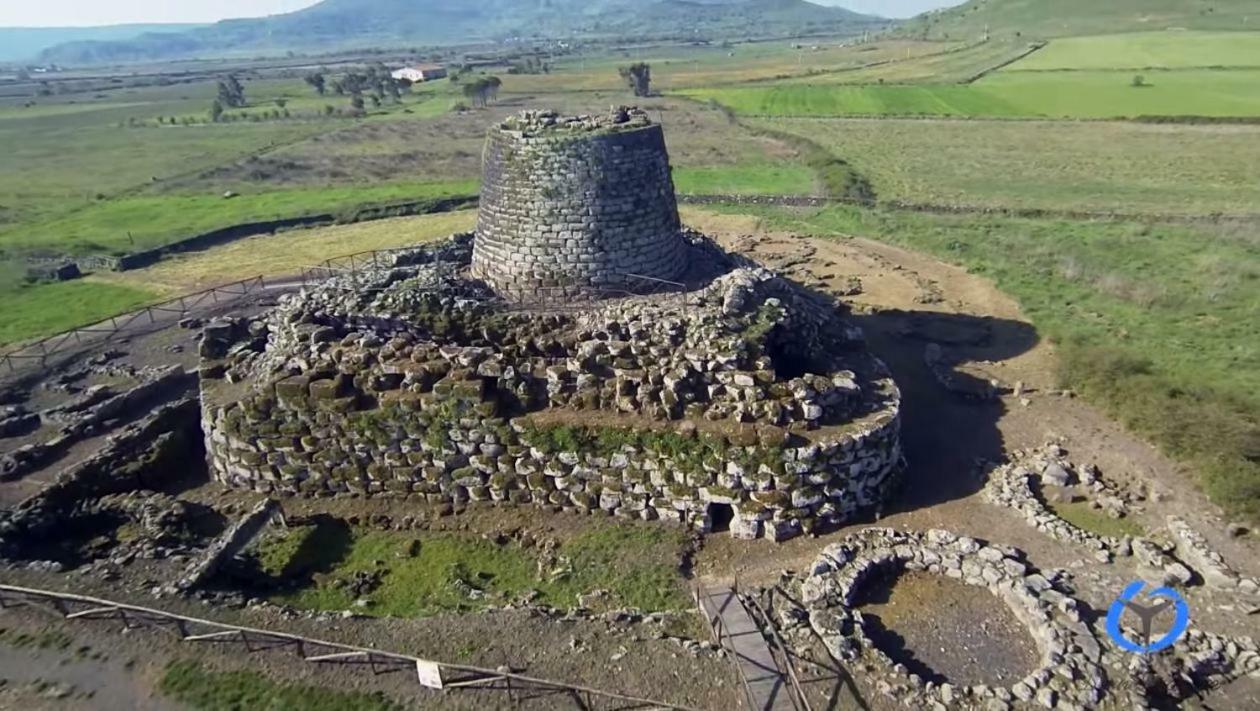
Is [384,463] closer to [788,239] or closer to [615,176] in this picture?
[615,176]

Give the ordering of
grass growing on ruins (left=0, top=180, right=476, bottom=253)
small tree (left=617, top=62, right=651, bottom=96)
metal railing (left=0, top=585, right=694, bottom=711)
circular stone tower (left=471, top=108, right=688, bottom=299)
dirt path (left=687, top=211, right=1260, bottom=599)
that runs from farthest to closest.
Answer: small tree (left=617, top=62, right=651, bottom=96), grass growing on ruins (left=0, top=180, right=476, bottom=253), circular stone tower (left=471, top=108, right=688, bottom=299), dirt path (left=687, top=211, right=1260, bottom=599), metal railing (left=0, top=585, right=694, bottom=711)

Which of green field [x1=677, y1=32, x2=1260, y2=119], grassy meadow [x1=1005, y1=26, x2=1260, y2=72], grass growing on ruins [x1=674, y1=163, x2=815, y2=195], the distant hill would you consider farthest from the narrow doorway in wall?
the distant hill

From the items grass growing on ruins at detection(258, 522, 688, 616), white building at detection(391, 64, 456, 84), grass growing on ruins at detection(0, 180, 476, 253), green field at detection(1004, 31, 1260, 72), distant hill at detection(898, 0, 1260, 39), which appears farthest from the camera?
distant hill at detection(898, 0, 1260, 39)

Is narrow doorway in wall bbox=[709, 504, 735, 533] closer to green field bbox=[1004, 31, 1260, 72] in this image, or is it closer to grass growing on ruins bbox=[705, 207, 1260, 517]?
grass growing on ruins bbox=[705, 207, 1260, 517]

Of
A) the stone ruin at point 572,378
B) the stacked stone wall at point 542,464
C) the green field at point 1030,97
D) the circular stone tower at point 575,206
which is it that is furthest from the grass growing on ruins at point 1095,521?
the green field at point 1030,97

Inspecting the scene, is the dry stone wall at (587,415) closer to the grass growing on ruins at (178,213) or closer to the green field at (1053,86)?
the grass growing on ruins at (178,213)

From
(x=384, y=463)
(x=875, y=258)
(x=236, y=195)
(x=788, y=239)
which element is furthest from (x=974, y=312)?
(x=236, y=195)
